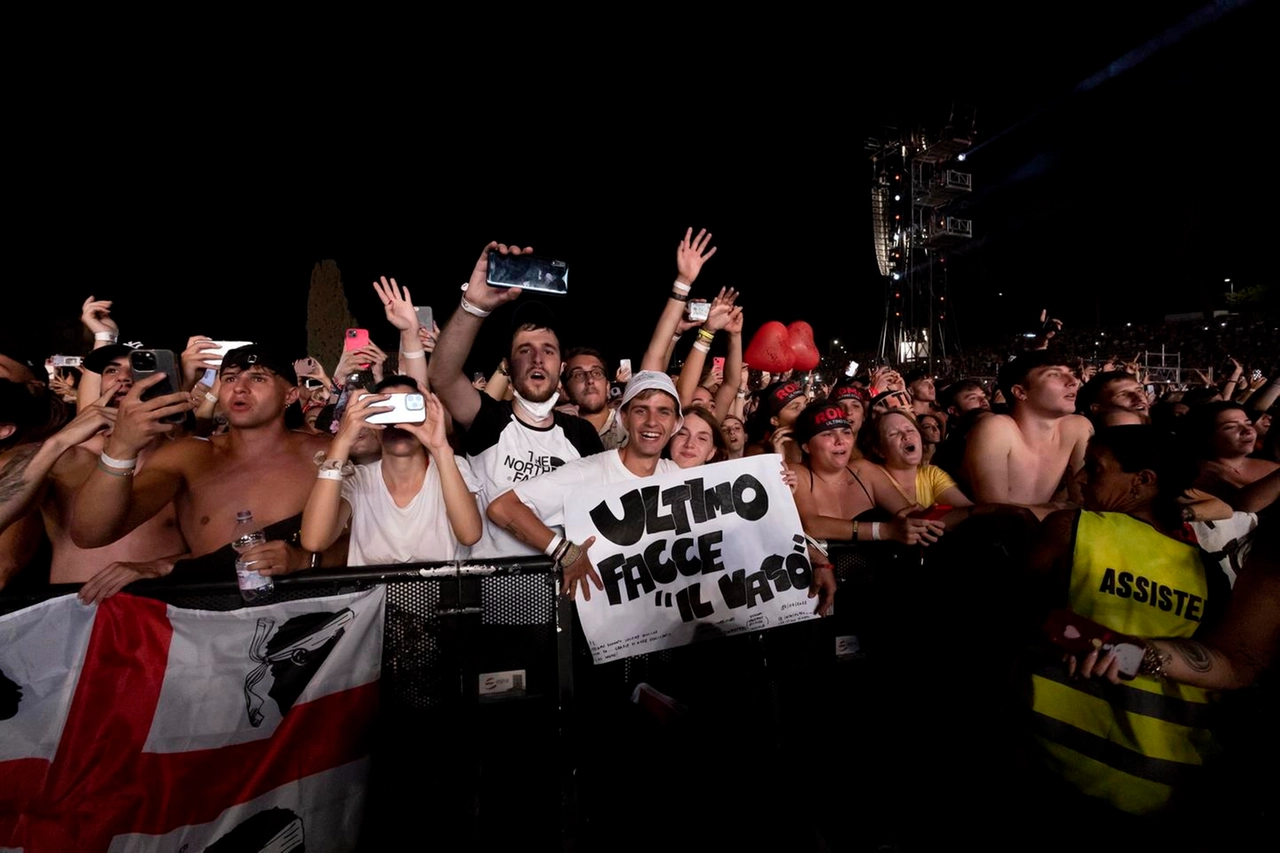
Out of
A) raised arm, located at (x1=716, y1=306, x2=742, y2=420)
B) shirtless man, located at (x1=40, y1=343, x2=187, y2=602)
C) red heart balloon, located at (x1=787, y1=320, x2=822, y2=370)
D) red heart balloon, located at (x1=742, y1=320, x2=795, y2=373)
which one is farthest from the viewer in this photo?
red heart balloon, located at (x1=787, y1=320, x2=822, y2=370)

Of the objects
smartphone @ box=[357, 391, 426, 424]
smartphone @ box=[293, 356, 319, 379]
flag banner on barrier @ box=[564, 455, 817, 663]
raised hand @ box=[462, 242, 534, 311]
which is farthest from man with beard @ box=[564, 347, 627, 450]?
smartphone @ box=[293, 356, 319, 379]

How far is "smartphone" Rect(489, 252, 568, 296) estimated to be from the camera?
348cm

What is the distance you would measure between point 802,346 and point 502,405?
214 inches

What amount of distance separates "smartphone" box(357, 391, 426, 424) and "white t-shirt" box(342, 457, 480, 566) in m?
0.33

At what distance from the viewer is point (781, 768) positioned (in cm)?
286

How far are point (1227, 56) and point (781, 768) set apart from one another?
Answer: 4114cm

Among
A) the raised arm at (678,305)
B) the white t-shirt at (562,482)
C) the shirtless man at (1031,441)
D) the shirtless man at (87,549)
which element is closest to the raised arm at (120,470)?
the shirtless man at (87,549)

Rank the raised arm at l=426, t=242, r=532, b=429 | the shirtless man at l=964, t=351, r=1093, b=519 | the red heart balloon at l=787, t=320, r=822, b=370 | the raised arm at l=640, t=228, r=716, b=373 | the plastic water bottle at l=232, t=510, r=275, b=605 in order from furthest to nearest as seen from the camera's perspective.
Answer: the red heart balloon at l=787, t=320, r=822, b=370, the raised arm at l=640, t=228, r=716, b=373, the shirtless man at l=964, t=351, r=1093, b=519, the raised arm at l=426, t=242, r=532, b=429, the plastic water bottle at l=232, t=510, r=275, b=605

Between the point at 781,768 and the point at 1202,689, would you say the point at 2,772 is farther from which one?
the point at 1202,689

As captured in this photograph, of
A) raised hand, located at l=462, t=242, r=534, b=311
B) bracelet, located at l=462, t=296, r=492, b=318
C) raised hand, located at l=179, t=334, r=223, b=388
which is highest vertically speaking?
raised hand, located at l=462, t=242, r=534, b=311

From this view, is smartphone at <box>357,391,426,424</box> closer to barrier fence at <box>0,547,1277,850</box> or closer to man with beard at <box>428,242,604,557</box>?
barrier fence at <box>0,547,1277,850</box>

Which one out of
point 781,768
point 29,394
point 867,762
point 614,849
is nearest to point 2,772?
point 29,394

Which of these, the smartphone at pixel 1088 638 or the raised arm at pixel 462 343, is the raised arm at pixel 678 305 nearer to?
the raised arm at pixel 462 343

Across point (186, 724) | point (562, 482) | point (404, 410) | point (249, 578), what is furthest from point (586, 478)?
point (186, 724)
